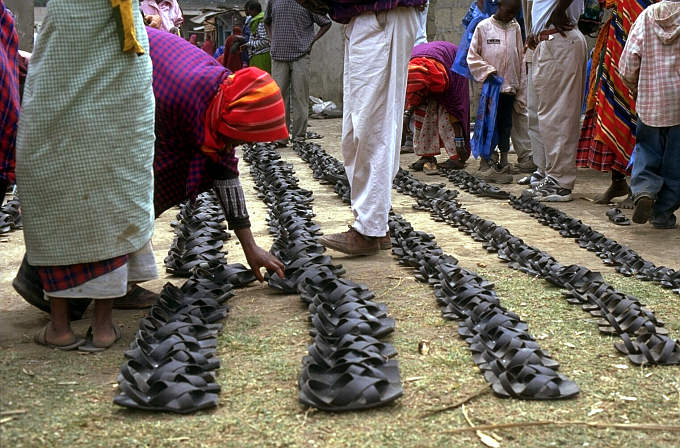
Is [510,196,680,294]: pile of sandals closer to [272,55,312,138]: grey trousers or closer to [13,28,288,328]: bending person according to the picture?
[13,28,288,328]: bending person

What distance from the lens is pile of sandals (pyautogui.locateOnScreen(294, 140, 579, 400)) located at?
2.46 metres

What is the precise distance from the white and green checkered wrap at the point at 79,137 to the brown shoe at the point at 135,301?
643 mm

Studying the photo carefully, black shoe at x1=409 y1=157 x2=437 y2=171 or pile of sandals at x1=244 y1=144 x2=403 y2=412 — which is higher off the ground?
pile of sandals at x1=244 y1=144 x2=403 y2=412

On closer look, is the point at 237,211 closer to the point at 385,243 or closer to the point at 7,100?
the point at 7,100

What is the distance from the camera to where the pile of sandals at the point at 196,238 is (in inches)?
160

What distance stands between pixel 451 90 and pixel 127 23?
567 centimetres

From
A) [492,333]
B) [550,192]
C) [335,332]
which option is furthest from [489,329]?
[550,192]

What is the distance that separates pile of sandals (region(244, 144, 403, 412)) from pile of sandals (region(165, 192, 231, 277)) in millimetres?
347

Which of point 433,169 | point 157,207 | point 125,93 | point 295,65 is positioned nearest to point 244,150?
point 295,65

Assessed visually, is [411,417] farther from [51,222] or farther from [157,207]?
[157,207]

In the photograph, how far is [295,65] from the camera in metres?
10.5

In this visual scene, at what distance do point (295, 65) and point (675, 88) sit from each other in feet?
20.0

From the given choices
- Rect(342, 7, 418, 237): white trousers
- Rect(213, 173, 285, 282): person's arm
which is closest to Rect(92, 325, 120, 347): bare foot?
Rect(213, 173, 285, 282): person's arm

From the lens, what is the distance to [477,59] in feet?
25.4
